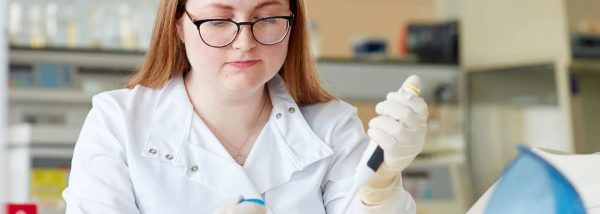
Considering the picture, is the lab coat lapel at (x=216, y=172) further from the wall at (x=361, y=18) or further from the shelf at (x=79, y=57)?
the wall at (x=361, y=18)

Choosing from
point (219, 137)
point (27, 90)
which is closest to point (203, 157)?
point (219, 137)

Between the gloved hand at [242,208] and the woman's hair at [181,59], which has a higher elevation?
the woman's hair at [181,59]

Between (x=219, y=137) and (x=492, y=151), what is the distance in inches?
122

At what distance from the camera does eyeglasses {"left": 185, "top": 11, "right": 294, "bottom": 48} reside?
1.41 meters

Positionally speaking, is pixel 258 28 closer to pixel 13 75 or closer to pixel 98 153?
pixel 98 153

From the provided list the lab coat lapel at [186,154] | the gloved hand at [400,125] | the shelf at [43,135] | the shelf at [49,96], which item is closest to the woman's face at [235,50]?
the lab coat lapel at [186,154]

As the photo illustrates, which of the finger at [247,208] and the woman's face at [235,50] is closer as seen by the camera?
the finger at [247,208]

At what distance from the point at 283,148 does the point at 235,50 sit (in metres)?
0.23

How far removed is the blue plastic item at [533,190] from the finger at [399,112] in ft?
0.57

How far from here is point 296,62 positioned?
62.8 inches

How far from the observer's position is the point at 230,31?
1419 millimetres

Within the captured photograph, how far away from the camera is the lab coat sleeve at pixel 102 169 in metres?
1.39

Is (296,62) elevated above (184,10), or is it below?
below

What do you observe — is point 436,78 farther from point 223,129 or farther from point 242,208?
point 242,208
